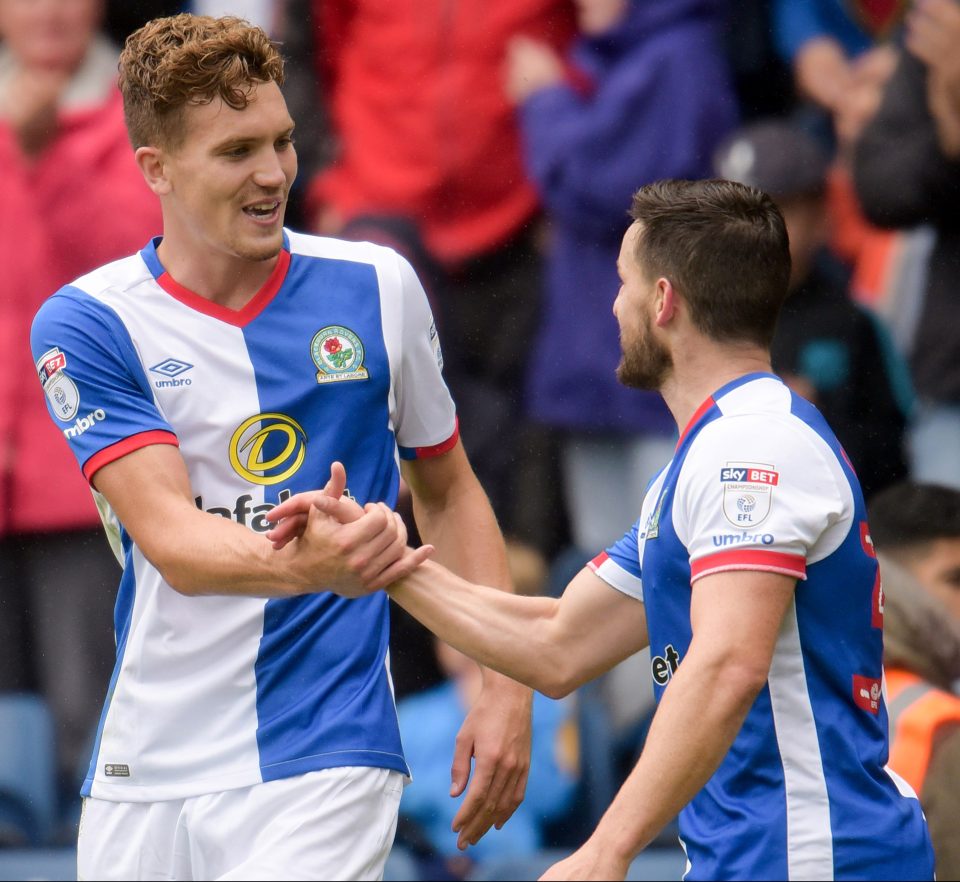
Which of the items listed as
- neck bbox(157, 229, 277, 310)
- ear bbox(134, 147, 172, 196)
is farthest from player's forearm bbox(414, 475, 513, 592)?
ear bbox(134, 147, 172, 196)

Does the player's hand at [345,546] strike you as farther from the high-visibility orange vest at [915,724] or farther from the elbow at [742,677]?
the high-visibility orange vest at [915,724]

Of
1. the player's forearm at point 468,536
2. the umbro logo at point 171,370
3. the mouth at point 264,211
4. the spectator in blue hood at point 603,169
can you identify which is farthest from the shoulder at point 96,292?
the spectator in blue hood at point 603,169

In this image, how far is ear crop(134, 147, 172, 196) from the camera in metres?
3.29

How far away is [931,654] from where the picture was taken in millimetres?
4344

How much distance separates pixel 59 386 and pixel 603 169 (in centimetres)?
275

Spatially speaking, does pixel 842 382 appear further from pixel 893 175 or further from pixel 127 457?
pixel 127 457

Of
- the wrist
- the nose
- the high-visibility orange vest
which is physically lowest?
the high-visibility orange vest

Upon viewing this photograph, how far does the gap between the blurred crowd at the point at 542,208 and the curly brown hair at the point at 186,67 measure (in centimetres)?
231

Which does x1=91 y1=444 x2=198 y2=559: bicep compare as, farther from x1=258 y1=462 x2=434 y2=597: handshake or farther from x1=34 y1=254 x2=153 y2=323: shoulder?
x1=34 y1=254 x2=153 y2=323: shoulder

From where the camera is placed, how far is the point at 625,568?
3229 millimetres

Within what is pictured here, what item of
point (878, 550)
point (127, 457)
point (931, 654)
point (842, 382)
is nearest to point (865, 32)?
point (842, 382)

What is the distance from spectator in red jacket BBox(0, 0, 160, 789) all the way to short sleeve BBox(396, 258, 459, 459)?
7.90 feet

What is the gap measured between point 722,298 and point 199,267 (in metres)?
1.08

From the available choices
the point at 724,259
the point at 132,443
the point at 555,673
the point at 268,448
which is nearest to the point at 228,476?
the point at 268,448
